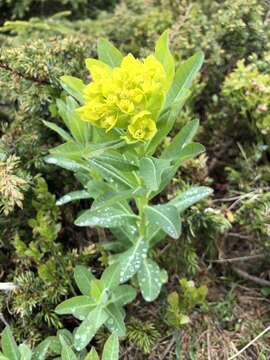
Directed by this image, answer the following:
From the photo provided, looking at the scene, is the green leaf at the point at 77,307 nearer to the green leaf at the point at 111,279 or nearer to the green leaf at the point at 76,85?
the green leaf at the point at 111,279

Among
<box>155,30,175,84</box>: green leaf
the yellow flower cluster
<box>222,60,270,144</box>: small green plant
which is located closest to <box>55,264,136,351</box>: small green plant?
the yellow flower cluster

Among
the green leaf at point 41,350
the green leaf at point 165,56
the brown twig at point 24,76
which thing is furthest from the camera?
the brown twig at point 24,76

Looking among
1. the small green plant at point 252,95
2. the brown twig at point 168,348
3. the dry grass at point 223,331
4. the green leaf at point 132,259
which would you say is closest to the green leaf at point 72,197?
the green leaf at point 132,259

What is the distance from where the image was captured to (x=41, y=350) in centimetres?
145

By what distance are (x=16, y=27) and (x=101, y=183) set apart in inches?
38.0

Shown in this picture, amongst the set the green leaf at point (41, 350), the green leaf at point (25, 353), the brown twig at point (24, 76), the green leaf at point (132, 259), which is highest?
the brown twig at point (24, 76)

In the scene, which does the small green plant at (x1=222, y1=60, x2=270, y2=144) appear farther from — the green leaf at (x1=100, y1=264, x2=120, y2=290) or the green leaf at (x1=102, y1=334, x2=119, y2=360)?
the green leaf at (x1=102, y1=334, x2=119, y2=360)

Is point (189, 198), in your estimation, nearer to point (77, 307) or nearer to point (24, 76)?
point (77, 307)

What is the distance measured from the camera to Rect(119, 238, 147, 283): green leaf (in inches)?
59.4

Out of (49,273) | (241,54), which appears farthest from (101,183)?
(241,54)

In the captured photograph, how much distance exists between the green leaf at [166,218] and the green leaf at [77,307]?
0.96 ft

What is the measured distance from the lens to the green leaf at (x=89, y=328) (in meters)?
1.41

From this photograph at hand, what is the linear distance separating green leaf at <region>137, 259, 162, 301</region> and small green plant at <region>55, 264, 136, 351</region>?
0.05 m

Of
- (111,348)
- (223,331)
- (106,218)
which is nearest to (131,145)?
(106,218)
